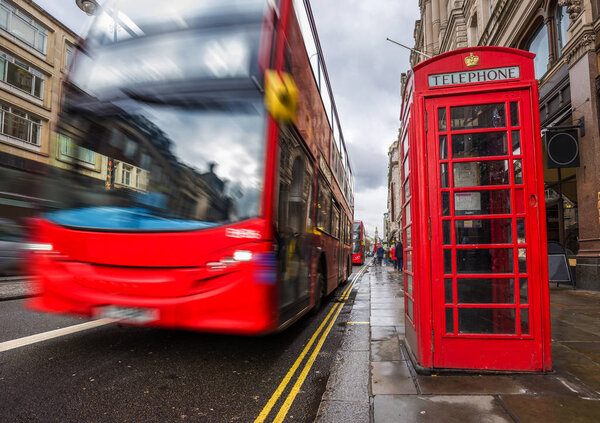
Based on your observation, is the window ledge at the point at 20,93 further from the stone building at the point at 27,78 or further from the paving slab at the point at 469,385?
the paving slab at the point at 469,385

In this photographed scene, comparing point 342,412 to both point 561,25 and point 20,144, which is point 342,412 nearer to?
point 561,25

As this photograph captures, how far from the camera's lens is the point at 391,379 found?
3.44 metres

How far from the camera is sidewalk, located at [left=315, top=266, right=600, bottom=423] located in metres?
2.68

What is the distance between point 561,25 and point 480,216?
12.5m

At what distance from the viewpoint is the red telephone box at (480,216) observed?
11.2 feet

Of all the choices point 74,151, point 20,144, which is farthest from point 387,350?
point 20,144

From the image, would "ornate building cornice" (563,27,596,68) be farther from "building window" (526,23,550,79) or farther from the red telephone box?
the red telephone box

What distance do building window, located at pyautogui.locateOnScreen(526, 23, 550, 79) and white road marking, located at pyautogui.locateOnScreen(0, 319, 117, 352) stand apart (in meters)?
15.3

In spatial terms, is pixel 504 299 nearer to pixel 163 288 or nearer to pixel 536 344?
pixel 536 344

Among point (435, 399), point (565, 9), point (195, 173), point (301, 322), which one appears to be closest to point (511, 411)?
point (435, 399)

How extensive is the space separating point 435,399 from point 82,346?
384 centimetres

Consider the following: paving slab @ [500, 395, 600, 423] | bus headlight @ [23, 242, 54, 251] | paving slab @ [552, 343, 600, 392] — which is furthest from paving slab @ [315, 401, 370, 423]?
bus headlight @ [23, 242, 54, 251]

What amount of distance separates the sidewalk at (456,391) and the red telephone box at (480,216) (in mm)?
247

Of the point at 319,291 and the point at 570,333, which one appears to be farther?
the point at 319,291
